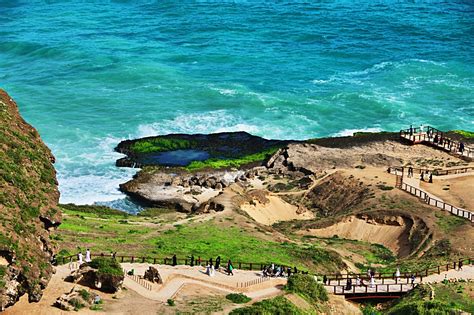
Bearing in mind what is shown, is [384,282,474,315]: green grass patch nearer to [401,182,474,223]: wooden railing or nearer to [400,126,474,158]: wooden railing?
[401,182,474,223]: wooden railing

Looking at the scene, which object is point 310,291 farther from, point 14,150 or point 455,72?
point 455,72

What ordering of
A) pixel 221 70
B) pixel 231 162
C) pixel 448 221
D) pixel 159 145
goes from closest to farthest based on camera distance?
pixel 448 221
pixel 231 162
pixel 159 145
pixel 221 70

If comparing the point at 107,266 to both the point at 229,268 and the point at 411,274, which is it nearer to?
the point at 229,268

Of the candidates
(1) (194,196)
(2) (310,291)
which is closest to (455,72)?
(1) (194,196)

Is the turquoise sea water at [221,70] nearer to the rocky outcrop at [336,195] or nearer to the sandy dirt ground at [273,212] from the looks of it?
the sandy dirt ground at [273,212]

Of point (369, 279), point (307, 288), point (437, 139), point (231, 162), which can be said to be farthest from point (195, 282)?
point (437, 139)

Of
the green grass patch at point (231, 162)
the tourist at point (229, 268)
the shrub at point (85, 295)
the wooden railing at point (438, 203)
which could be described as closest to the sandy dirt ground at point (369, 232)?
the wooden railing at point (438, 203)
